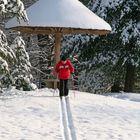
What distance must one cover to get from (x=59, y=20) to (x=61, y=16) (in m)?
0.40

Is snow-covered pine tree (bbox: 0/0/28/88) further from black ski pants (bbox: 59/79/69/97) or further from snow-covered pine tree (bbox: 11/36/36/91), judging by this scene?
snow-covered pine tree (bbox: 11/36/36/91)

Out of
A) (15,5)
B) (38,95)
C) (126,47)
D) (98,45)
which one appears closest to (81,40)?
(98,45)

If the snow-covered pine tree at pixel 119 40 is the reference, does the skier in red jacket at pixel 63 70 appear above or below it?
below

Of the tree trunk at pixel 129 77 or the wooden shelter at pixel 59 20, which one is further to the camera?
the tree trunk at pixel 129 77

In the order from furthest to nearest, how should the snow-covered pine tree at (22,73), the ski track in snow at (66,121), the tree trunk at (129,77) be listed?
1. the tree trunk at (129,77)
2. the snow-covered pine tree at (22,73)
3. the ski track in snow at (66,121)

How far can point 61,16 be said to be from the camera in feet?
58.4

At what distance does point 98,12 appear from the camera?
84.4ft

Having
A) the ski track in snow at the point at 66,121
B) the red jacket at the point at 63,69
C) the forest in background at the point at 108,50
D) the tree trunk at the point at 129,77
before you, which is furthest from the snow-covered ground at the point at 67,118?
the tree trunk at the point at 129,77

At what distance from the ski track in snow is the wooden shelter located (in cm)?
296

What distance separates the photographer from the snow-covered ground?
11.3 meters

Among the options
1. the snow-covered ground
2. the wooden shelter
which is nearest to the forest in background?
the wooden shelter

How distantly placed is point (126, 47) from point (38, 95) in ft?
32.3

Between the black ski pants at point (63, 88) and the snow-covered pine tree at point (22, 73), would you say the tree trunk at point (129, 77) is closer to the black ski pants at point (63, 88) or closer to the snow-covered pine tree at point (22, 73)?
the snow-covered pine tree at point (22, 73)

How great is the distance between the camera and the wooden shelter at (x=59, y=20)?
57.0ft
